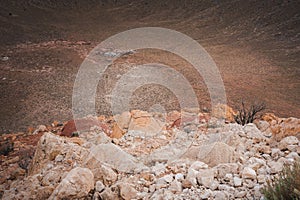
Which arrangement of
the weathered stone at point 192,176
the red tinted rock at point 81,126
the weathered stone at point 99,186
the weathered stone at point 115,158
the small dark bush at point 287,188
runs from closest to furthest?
the small dark bush at point 287,188, the weathered stone at point 192,176, the weathered stone at point 99,186, the weathered stone at point 115,158, the red tinted rock at point 81,126

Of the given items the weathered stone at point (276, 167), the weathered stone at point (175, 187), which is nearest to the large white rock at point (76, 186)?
the weathered stone at point (175, 187)

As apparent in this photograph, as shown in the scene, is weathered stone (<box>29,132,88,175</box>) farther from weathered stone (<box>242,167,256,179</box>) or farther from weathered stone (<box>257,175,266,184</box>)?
weathered stone (<box>257,175,266,184</box>)

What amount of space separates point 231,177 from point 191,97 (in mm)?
7537

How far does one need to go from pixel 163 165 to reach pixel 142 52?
45.4 ft

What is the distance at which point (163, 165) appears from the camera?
11.5ft

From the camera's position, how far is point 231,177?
2.84m

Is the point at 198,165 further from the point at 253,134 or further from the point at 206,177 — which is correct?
the point at 253,134

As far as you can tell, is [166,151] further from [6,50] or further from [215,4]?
[215,4]

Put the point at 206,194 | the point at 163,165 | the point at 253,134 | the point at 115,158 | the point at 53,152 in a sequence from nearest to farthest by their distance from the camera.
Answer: the point at 206,194 → the point at 163,165 → the point at 115,158 → the point at 253,134 → the point at 53,152

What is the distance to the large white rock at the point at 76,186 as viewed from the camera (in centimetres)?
305

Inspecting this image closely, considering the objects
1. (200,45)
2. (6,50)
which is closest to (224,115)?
(200,45)

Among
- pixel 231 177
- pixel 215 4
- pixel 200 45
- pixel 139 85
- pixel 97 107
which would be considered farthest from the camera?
pixel 215 4

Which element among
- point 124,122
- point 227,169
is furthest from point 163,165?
point 124,122

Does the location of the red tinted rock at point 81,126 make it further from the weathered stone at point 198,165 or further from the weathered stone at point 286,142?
the weathered stone at point 286,142
